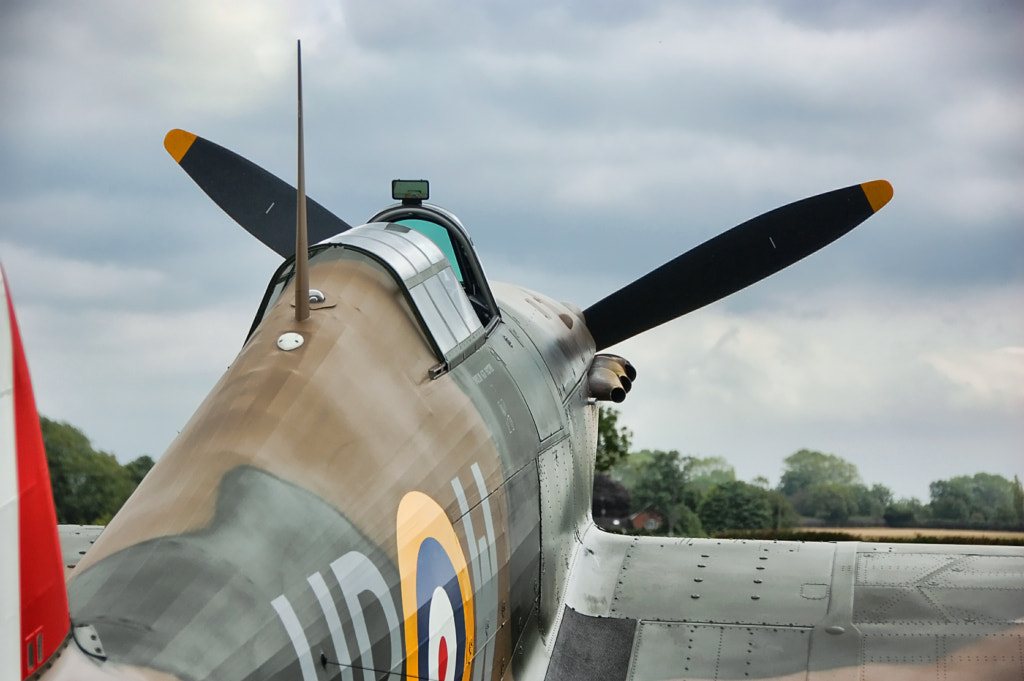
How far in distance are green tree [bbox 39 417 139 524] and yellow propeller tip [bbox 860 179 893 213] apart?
65.0ft

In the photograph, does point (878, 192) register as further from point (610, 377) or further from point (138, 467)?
point (138, 467)

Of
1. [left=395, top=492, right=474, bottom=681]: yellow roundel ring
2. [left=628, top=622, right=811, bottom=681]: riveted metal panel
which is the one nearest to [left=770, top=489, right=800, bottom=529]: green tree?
[left=628, top=622, right=811, bottom=681]: riveted metal panel

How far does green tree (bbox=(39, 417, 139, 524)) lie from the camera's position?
24891 mm

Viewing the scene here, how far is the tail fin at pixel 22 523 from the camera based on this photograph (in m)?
2.75

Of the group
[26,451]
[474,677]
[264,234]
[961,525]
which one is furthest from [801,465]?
[26,451]

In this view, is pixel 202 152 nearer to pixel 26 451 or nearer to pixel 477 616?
pixel 477 616

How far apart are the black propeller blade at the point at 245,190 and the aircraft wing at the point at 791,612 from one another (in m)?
4.22

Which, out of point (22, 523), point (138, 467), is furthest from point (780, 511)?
point (22, 523)

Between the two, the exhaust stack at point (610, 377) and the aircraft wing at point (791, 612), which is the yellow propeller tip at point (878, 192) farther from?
the aircraft wing at point (791, 612)

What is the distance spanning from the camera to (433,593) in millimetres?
4543

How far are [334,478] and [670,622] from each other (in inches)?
149

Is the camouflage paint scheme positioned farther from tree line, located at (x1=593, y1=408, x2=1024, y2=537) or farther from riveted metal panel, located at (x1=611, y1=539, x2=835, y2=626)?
tree line, located at (x1=593, y1=408, x2=1024, y2=537)

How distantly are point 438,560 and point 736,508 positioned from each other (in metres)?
31.8

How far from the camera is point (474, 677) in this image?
509 cm
